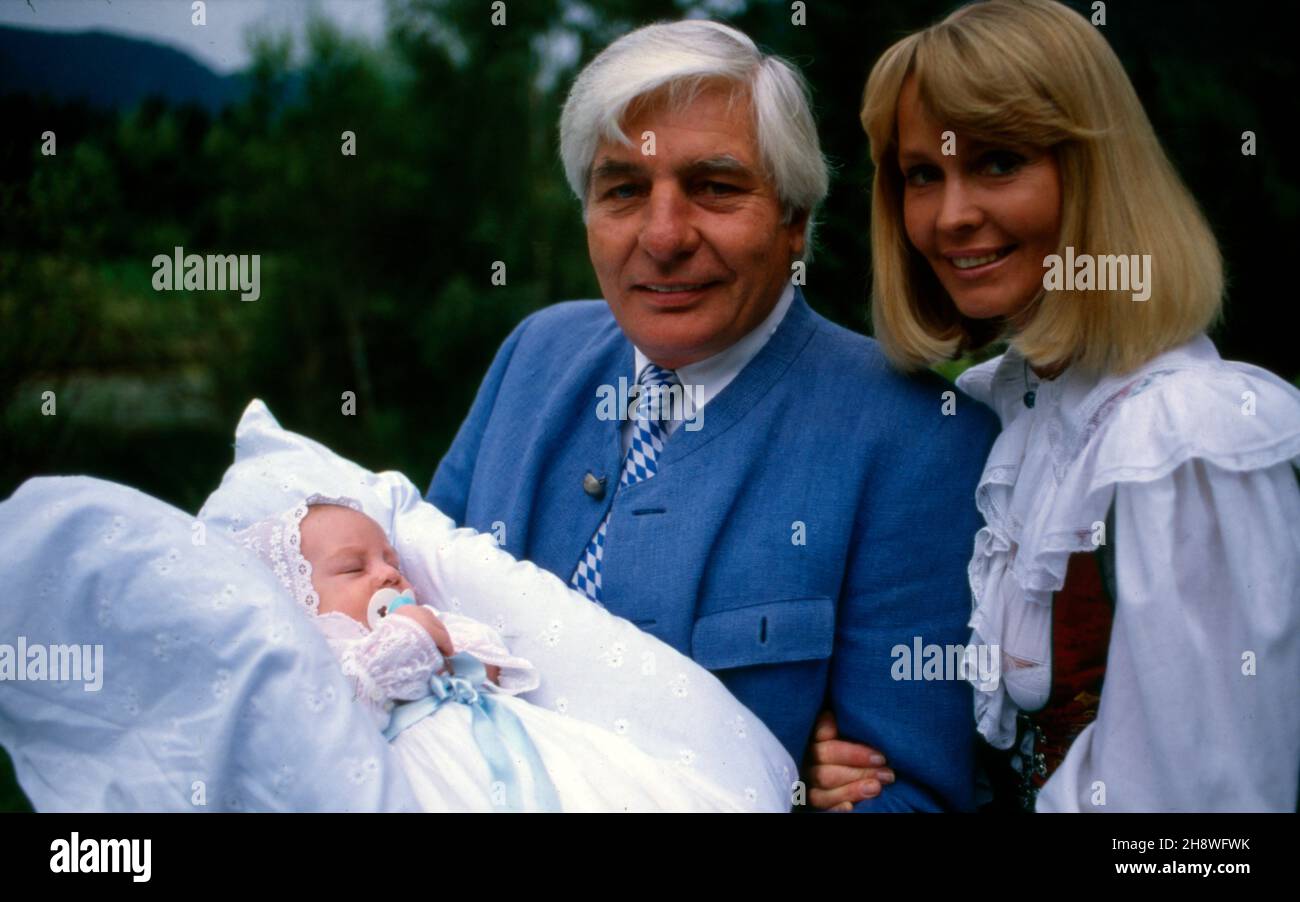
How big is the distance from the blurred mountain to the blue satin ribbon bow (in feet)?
6.98

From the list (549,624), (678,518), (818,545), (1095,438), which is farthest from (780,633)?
(1095,438)

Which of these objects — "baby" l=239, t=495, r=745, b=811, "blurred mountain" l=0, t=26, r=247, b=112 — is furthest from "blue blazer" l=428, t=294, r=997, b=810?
"blurred mountain" l=0, t=26, r=247, b=112

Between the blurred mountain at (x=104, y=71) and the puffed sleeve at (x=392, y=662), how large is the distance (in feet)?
6.64

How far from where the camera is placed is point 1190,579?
1.67 meters

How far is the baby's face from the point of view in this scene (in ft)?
7.04

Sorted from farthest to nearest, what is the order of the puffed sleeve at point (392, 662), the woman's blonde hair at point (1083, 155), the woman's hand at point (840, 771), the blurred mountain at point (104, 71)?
the blurred mountain at point (104, 71)
the woman's hand at point (840, 771)
the puffed sleeve at point (392, 662)
the woman's blonde hair at point (1083, 155)

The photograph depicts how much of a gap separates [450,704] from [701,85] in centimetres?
114

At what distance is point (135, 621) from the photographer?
1741mm

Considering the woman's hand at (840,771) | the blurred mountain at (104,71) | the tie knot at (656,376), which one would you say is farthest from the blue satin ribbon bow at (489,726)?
the blurred mountain at (104,71)

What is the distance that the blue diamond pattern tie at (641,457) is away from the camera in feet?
7.66

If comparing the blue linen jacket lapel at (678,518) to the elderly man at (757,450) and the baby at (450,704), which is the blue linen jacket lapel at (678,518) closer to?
the elderly man at (757,450)

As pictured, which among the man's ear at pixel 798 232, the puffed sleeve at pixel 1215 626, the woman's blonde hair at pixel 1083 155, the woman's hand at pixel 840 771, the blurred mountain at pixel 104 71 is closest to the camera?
the puffed sleeve at pixel 1215 626

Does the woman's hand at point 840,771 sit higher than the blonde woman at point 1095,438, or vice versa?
the blonde woman at point 1095,438
